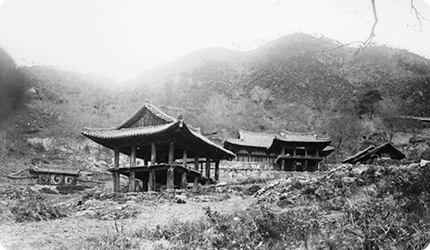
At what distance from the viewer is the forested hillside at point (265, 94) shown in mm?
54219

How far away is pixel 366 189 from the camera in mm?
9680

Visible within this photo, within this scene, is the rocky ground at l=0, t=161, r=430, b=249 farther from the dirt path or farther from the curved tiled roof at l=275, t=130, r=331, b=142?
the curved tiled roof at l=275, t=130, r=331, b=142

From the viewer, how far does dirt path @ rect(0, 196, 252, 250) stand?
786 cm

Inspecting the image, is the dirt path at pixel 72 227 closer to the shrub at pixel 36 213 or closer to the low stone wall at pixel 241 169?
the shrub at pixel 36 213

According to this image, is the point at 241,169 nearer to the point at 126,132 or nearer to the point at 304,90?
the point at 126,132

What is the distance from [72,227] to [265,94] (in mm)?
69383

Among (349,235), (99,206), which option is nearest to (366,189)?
(349,235)

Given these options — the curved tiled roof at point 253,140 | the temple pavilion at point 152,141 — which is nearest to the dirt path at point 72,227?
the temple pavilion at point 152,141

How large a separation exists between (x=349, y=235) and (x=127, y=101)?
2378 inches

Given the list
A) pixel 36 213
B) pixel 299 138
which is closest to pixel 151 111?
pixel 36 213

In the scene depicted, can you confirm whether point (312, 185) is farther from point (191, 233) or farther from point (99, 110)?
point (99, 110)

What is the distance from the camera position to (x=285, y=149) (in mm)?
41000

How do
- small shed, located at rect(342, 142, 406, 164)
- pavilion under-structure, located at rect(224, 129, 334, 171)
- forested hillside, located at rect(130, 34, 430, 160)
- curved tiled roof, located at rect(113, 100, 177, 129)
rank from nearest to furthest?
1. curved tiled roof, located at rect(113, 100, 177, 129)
2. small shed, located at rect(342, 142, 406, 164)
3. pavilion under-structure, located at rect(224, 129, 334, 171)
4. forested hillside, located at rect(130, 34, 430, 160)

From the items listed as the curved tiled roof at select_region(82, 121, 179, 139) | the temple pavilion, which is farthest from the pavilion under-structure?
the curved tiled roof at select_region(82, 121, 179, 139)
